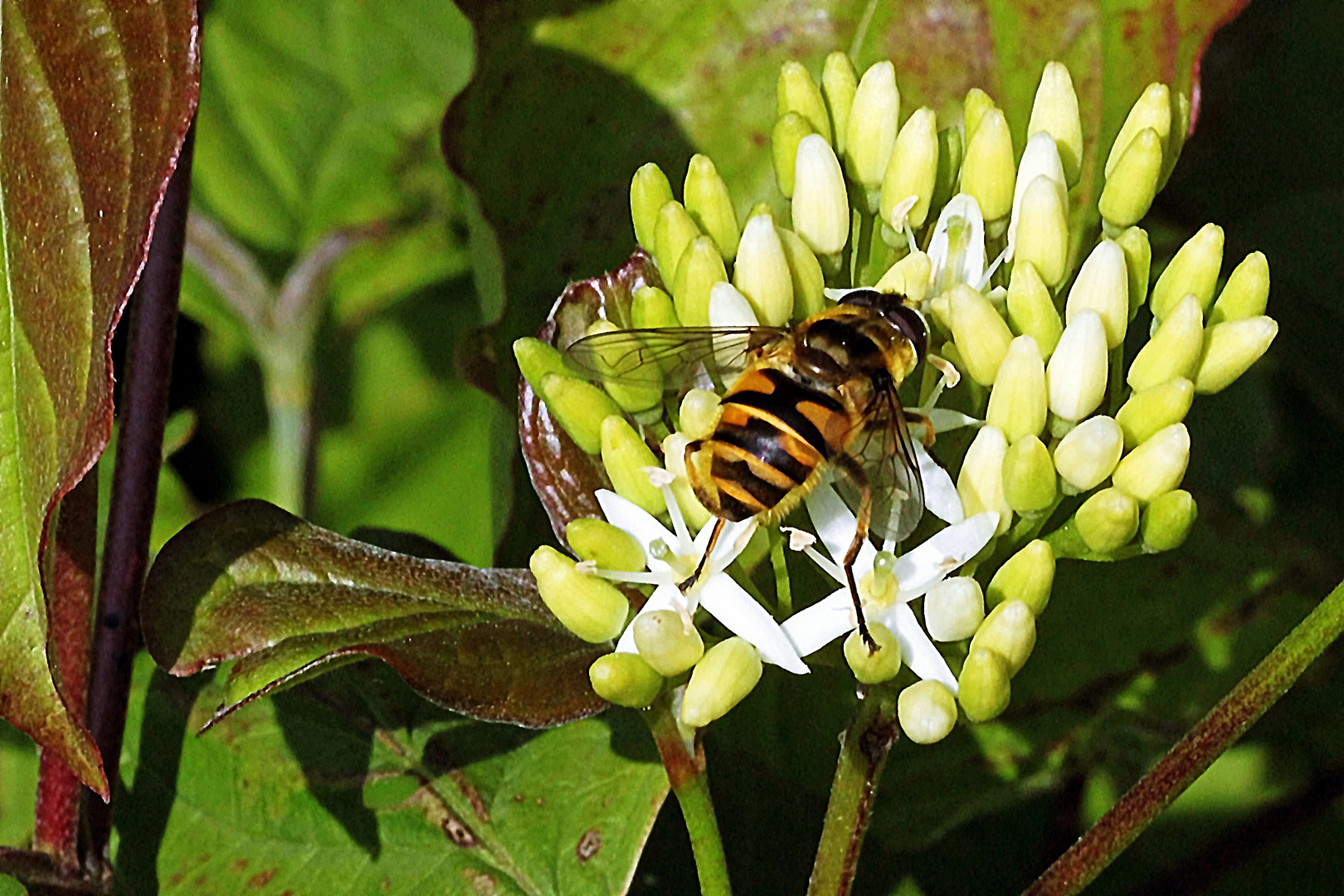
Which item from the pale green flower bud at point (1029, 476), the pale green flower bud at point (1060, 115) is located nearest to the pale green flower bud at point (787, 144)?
the pale green flower bud at point (1060, 115)

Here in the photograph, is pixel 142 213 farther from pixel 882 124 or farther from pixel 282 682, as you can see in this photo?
pixel 882 124

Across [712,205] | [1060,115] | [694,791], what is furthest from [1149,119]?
[694,791]

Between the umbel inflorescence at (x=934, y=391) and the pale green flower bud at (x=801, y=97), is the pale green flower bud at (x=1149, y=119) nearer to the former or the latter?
the umbel inflorescence at (x=934, y=391)

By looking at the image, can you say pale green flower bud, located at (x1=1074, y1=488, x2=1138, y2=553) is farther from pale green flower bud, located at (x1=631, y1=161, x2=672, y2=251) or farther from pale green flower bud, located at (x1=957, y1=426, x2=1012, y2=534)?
pale green flower bud, located at (x1=631, y1=161, x2=672, y2=251)

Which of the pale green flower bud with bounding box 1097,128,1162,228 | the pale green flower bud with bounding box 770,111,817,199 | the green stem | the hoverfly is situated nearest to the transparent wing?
the hoverfly

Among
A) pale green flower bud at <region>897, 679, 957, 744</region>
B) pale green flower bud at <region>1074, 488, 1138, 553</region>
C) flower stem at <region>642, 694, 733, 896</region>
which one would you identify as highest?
pale green flower bud at <region>1074, 488, 1138, 553</region>

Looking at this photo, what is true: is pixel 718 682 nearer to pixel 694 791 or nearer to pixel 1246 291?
pixel 694 791
